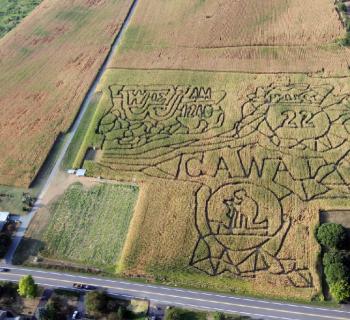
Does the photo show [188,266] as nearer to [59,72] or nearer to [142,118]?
[142,118]

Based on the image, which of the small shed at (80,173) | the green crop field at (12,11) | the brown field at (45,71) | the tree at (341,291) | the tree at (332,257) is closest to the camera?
the tree at (341,291)

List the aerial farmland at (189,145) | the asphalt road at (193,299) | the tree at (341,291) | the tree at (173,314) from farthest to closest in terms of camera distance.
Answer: the aerial farmland at (189,145)
the asphalt road at (193,299)
the tree at (341,291)
the tree at (173,314)

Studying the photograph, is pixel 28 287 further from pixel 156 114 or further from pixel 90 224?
pixel 156 114

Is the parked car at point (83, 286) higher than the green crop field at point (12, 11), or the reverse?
the green crop field at point (12, 11)

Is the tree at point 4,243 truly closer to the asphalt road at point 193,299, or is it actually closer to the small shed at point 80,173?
the asphalt road at point 193,299

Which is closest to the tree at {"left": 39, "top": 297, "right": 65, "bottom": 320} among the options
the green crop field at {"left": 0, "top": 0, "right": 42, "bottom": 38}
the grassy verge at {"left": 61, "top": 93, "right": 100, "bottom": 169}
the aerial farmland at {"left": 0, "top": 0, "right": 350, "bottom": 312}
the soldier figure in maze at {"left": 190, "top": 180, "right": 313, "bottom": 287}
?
the aerial farmland at {"left": 0, "top": 0, "right": 350, "bottom": 312}

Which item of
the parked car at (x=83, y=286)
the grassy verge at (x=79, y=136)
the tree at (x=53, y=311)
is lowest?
the tree at (x=53, y=311)

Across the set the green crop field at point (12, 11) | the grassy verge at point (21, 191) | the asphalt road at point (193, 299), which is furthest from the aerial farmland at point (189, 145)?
the green crop field at point (12, 11)
